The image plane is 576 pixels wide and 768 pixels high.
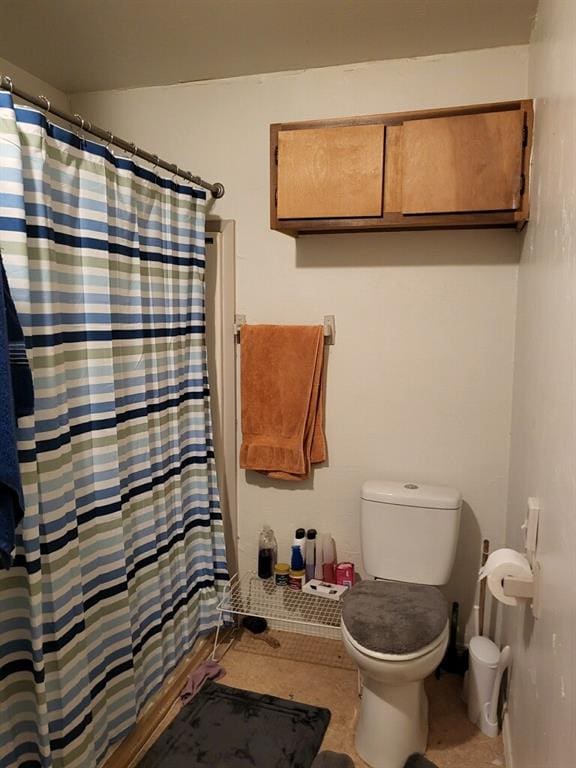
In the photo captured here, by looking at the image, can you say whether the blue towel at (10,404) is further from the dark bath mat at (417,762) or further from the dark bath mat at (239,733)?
the dark bath mat at (417,762)

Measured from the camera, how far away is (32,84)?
7.59ft

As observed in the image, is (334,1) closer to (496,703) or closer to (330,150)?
(330,150)

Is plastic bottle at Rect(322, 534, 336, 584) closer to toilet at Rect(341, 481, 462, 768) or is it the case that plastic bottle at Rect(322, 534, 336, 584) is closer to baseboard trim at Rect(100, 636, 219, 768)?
toilet at Rect(341, 481, 462, 768)

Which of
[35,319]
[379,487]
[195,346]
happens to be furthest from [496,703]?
[35,319]

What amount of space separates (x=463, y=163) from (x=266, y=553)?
1.78 meters

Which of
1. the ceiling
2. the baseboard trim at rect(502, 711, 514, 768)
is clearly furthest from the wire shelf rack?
the ceiling

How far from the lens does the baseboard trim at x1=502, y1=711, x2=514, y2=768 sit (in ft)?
5.65

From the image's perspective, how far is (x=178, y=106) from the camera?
2391mm

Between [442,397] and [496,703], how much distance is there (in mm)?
1131

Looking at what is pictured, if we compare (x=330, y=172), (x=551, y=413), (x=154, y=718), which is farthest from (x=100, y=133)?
(x=154, y=718)

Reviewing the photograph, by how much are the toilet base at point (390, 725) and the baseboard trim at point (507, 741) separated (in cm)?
28

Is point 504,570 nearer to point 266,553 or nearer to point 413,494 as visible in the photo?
point 413,494

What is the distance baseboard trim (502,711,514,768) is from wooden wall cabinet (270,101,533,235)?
1700 millimetres

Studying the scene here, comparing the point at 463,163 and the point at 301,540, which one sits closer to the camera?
the point at 463,163
